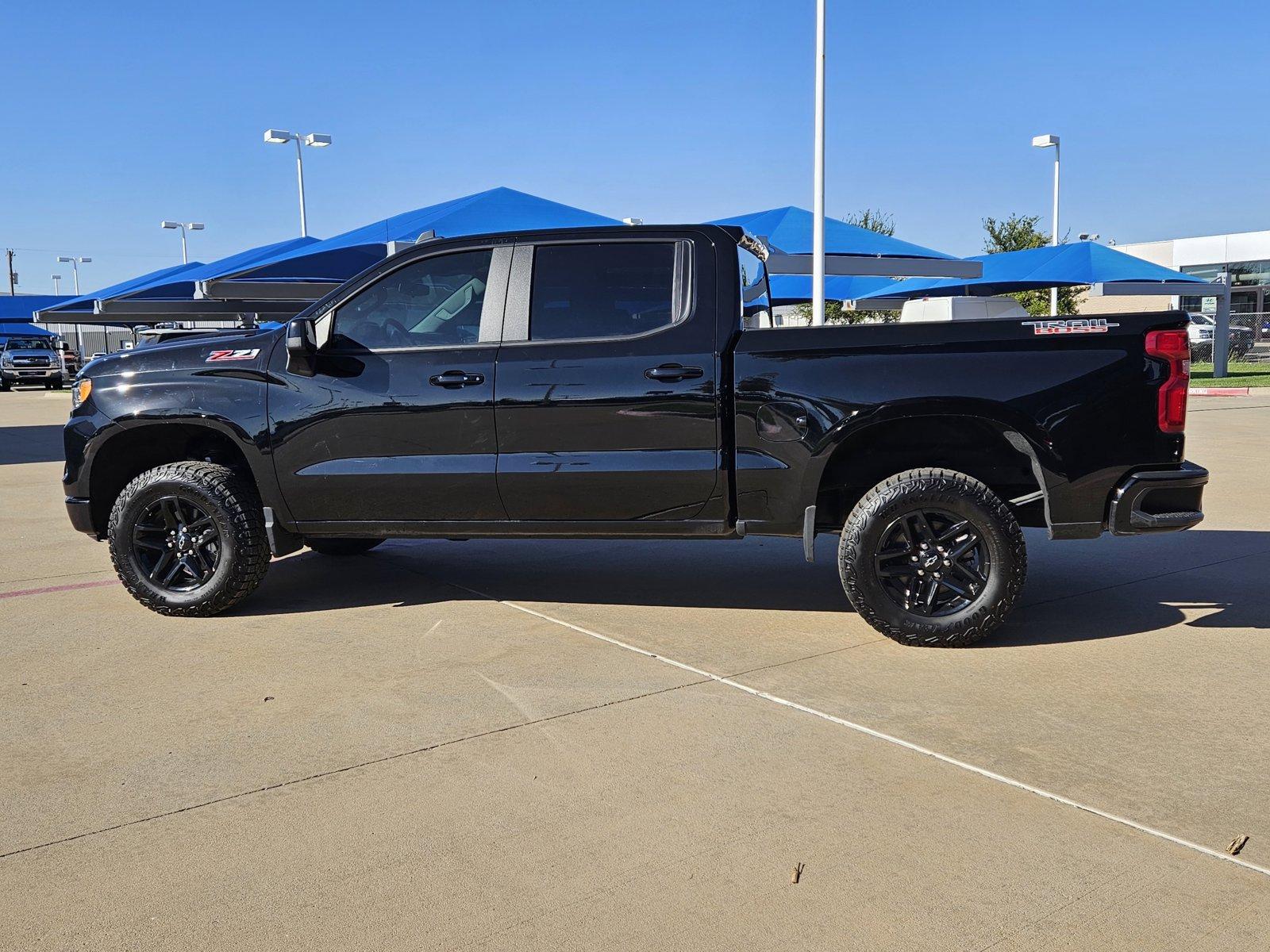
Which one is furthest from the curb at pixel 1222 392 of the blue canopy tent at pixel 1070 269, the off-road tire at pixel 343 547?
the off-road tire at pixel 343 547

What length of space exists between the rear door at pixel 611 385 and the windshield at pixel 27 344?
136 feet

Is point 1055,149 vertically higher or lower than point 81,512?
higher

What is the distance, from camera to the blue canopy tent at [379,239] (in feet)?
39.9

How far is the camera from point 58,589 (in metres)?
6.62

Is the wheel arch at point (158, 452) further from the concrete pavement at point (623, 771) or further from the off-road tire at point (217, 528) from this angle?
the concrete pavement at point (623, 771)

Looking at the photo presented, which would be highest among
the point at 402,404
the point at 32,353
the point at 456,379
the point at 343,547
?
the point at 32,353

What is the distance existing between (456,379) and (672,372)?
1056mm

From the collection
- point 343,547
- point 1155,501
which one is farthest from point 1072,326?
point 343,547

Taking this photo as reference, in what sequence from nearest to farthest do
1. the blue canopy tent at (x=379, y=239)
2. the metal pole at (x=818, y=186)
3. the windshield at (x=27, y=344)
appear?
1. the blue canopy tent at (x=379, y=239)
2. the metal pole at (x=818, y=186)
3. the windshield at (x=27, y=344)

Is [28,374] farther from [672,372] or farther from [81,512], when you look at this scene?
[672,372]

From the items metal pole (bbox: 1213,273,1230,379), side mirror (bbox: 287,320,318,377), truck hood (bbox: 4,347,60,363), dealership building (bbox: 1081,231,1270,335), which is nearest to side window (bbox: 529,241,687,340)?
side mirror (bbox: 287,320,318,377)

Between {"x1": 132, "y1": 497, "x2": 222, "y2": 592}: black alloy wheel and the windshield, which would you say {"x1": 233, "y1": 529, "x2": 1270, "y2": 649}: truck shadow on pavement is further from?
the windshield

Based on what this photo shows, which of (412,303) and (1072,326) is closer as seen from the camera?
(1072,326)

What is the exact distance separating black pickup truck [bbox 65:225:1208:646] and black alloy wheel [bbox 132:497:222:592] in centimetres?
1
